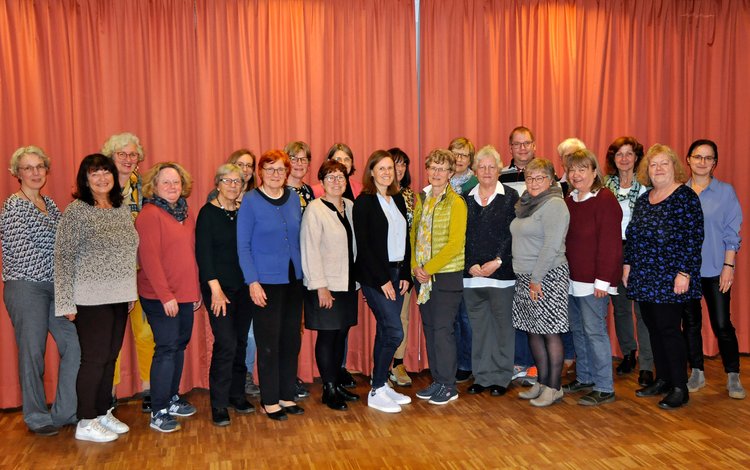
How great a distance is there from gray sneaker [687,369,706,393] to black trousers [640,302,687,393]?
40 centimetres

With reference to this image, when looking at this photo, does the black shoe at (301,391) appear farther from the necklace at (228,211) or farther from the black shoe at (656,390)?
the black shoe at (656,390)

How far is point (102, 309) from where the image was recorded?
138 inches

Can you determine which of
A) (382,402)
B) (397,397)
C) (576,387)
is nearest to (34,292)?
(382,402)

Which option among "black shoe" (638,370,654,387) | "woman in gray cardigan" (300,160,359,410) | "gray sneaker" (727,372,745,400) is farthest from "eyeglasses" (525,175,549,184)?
"gray sneaker" (727,372,745,400)

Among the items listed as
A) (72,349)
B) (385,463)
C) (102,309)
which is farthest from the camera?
(72,349)

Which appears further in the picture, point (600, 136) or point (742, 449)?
point (600, 136)

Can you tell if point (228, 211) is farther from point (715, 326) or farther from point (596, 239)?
point (715, 326)

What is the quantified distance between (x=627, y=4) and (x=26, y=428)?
539 centimetres

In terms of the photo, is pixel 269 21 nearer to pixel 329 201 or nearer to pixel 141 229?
pixel 329 201

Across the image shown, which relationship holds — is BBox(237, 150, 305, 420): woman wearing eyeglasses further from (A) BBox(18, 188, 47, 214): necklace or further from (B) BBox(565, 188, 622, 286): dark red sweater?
(B) BBox(565, 188, 622, 286): dark red sweater

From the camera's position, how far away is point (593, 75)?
17.3 feet

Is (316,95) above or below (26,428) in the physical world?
above

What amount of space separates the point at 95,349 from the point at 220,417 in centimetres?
82

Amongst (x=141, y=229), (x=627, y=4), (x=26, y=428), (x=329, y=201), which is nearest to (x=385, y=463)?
(x=329, y=201)
